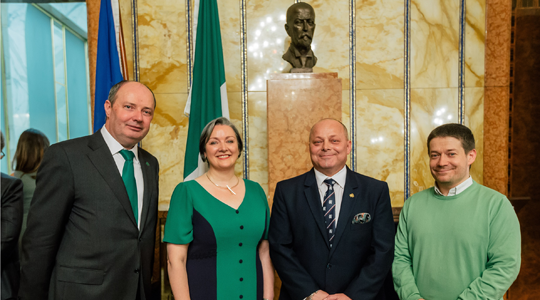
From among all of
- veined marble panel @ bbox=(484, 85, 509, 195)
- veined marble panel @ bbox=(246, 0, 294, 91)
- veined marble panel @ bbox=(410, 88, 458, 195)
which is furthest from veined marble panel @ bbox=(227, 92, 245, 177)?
veined marble panel @ bbox=(484, 85, 509, 195)

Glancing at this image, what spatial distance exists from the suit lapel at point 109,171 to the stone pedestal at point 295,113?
1.57 metres

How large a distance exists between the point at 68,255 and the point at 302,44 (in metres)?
2.36

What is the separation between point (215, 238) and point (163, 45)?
2.87m

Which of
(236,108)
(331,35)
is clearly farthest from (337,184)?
(331,35)

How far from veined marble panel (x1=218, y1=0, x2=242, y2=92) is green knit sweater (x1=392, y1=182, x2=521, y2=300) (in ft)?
8.73

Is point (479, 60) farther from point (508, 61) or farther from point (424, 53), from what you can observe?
point (424, 53)

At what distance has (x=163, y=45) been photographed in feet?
13.1

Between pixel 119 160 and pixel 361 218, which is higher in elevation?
pixel 119 160

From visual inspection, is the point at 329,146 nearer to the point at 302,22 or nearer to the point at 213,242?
the point at 213,242

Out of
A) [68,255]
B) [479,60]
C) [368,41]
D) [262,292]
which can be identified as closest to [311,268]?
[262,292]

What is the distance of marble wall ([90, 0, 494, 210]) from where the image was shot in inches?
157

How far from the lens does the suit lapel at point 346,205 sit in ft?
6.07

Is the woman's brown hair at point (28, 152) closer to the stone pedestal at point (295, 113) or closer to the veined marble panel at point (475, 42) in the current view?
the stone pedestal at point (295, 113)

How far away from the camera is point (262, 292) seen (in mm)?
1941
